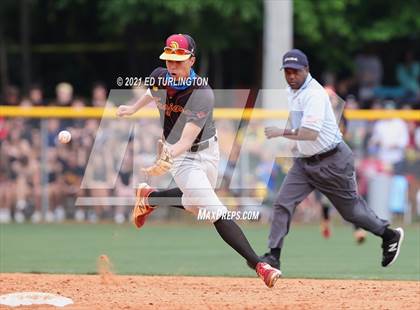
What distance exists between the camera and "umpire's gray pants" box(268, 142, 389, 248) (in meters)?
10.1

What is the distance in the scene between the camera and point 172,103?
9.00 m

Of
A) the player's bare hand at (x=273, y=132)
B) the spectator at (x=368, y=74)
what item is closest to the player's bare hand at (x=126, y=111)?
the player's bare hand at (x=273, y=132)

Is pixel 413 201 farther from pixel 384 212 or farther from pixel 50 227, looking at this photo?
pixel 50 227

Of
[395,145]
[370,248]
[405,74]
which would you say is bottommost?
[370,248]

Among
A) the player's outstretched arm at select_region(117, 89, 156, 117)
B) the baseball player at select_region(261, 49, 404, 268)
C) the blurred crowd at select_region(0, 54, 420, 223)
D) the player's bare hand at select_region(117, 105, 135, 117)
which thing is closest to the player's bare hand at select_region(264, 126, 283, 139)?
the baseball player at select_region(261, 49, 404, 268)

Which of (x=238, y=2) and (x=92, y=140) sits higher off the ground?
(x=238, y=2)

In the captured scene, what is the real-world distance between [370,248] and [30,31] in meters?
10.7

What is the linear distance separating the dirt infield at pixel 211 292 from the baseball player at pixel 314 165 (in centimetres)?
52

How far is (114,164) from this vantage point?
56.5 ft

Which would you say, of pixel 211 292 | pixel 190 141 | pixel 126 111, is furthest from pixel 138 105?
pixel 211 292

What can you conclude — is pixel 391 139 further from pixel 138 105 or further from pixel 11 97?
pixel 138 105

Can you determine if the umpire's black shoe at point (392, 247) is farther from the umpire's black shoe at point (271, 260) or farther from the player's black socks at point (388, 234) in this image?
the umpire's black shoe at point (271, 260)

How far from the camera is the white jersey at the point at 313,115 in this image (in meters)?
9.80

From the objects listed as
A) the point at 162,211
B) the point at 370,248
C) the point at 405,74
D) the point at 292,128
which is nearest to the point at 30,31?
the point at 162,211
